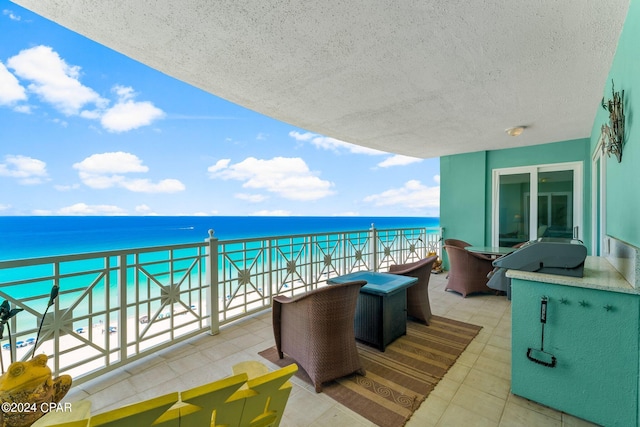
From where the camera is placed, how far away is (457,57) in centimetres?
216

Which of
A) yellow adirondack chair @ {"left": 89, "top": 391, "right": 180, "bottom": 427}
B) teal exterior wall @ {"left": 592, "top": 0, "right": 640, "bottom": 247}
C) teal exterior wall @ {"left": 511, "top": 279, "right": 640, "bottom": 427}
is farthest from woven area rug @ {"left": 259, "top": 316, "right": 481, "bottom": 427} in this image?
teal exterior wall @ {"left": 592, "top": 0, "right": 640, "bottom": 247}

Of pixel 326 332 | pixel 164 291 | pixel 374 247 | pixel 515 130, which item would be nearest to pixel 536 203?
pixel 515 130

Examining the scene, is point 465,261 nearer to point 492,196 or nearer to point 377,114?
point 492,196

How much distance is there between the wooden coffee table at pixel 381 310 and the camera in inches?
94.9

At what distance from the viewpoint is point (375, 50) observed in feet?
6.80

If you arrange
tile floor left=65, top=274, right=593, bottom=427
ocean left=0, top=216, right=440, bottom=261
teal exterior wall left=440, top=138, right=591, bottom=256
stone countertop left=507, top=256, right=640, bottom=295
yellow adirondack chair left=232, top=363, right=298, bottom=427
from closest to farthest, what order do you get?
yellow adirondack chair left=232, top=363, right=298, bottom=427
stone countertop left=507, top=256, right=640, bottom=295
tile floor left=65, top=274, right=593, bottom=427
teal exterior wall left=440, top=138, right=591, bottom=256
ocean left=0, top=216, right=440, bottom=261

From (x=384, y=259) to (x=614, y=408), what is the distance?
4.24 m

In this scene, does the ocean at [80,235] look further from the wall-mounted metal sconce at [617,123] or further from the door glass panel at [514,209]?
the wall-mounted metal sconce at [617,123]

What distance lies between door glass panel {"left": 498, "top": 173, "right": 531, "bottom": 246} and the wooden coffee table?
381 cm

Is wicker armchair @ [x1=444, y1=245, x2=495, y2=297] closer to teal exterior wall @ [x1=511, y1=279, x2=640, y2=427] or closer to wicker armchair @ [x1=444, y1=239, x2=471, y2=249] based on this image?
wicker armchair @ [x1=444, y1=239, x2=471, y2=249]

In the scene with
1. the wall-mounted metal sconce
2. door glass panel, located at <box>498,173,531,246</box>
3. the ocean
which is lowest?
the ocean

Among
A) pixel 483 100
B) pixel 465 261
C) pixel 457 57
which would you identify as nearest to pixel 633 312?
pixel 457 57

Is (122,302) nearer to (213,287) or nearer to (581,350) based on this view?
(213,287)

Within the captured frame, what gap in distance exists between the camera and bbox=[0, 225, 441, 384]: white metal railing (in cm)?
193
